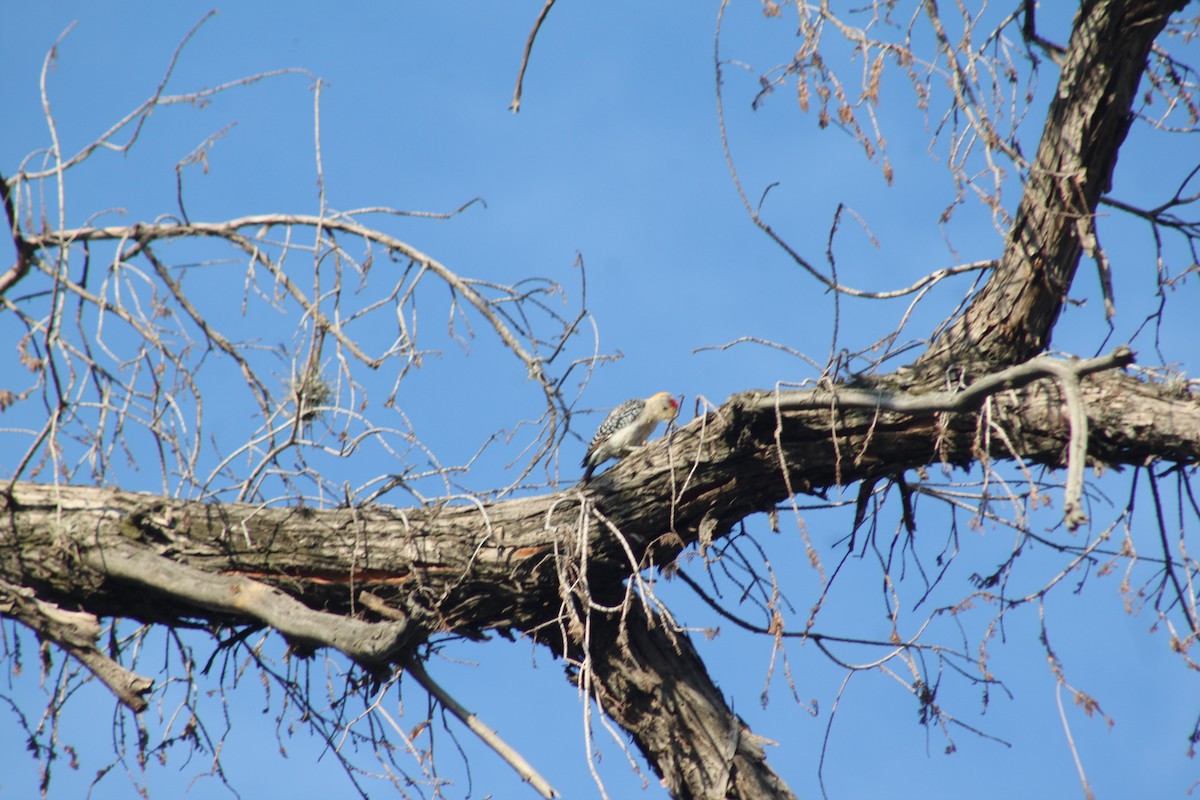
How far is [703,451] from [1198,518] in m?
1.58

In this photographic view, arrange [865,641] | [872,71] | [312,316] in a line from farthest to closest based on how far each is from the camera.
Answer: [865,641]
[312,316]
[872,71]

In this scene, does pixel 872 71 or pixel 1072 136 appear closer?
pixel 872 71

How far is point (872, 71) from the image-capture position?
3197 millimetres

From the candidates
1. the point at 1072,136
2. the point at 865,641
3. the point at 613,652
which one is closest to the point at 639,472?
the point at 613,652

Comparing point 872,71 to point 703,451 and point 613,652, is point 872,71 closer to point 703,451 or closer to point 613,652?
point 703,451

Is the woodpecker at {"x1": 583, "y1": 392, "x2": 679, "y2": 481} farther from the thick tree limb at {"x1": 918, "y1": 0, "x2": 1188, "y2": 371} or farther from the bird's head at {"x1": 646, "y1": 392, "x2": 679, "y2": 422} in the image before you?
the thick tree limb at {"x1": 918, "y1": 0, "x2": 1188, "y2": 371}

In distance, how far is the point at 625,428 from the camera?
24.7 feet

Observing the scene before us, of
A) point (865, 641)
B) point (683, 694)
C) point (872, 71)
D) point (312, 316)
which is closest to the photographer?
point (872, 71)

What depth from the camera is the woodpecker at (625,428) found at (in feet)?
24.6

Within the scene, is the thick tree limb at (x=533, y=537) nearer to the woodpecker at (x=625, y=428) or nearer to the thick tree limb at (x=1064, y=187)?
the thick tree limb at (x=1064, y=187)

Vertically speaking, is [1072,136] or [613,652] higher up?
[1072,136]

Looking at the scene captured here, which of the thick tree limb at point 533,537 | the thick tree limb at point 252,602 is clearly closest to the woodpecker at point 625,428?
the thick tree limb at point 533,537

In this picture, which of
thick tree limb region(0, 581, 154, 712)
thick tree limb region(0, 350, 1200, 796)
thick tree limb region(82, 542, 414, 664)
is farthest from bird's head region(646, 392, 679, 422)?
thick tree limb region(0, 581, 154, 712)

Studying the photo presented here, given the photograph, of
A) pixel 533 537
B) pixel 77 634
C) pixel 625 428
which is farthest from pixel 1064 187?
pixel 625 428
